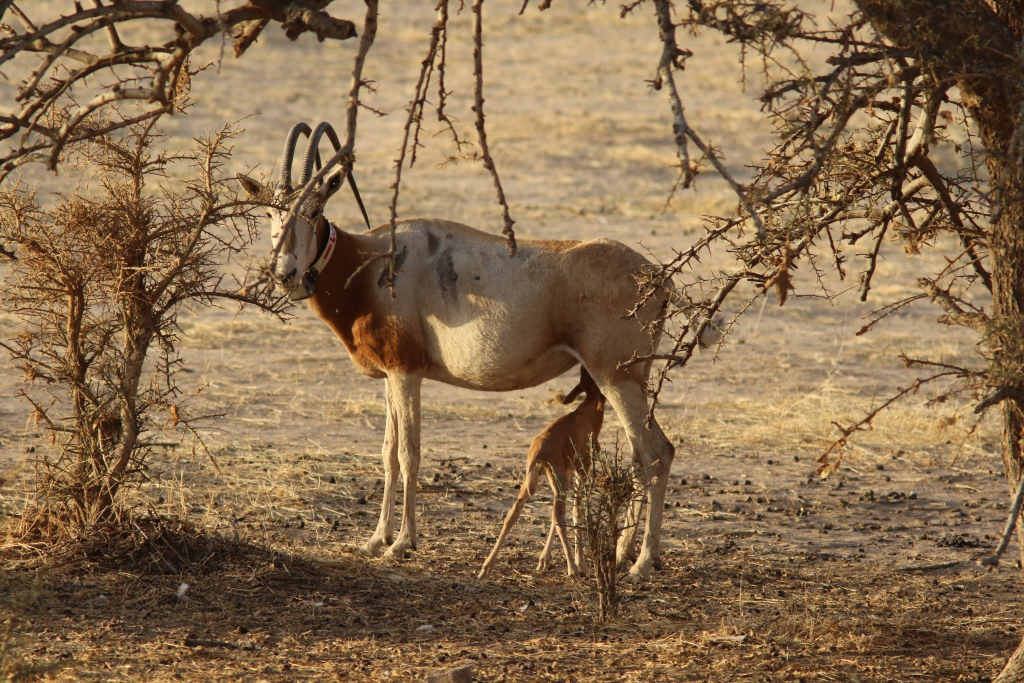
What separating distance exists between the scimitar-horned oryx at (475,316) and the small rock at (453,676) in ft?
7.58

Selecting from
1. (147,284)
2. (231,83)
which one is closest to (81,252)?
(147,284)

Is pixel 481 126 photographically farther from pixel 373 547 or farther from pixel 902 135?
pixel 373 547

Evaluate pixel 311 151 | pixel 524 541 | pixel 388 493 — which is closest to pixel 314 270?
pixel 311 151

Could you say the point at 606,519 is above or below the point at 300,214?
below

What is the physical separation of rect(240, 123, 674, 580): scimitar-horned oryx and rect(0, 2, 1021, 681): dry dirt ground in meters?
0.77

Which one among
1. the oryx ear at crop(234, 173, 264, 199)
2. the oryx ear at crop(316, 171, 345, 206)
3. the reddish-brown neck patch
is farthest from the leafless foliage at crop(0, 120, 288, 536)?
the reddish-brown neck patch

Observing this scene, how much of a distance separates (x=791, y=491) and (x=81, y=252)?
592cm

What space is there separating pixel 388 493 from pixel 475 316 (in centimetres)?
140

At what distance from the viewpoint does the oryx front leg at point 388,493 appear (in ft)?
25.1

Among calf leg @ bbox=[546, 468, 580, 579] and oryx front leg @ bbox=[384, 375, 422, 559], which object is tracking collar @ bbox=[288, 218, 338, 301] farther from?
calf leg @ bbox=[546, 468, 580, 579]

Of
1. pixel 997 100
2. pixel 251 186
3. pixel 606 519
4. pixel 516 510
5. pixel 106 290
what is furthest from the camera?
pixel 251 186

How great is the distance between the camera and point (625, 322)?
735 centimetres

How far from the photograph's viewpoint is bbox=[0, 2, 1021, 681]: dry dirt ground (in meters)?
5.86

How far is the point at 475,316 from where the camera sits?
7.59m
